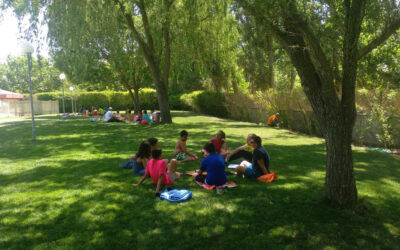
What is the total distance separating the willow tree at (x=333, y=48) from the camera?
14.0 ft

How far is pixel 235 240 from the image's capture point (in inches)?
148

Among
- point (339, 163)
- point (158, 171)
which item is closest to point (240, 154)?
point (158, 171)

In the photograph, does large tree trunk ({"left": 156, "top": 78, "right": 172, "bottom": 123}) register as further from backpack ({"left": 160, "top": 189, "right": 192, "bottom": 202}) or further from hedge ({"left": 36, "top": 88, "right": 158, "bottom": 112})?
hedge ({"left": 36, "top": 88, "right": 158, "bottom": 112})

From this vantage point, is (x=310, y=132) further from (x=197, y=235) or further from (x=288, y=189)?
(x=197, y=235)

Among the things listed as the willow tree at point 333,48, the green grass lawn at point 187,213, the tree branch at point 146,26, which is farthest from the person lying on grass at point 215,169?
the tree branch at point 146,26

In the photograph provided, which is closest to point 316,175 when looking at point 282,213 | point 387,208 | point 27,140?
point 387,208

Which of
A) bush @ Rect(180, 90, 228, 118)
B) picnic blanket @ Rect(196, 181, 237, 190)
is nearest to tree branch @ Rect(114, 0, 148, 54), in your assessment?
bush @ Rect(180, 90, 228, 118)

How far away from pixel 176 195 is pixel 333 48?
361cm

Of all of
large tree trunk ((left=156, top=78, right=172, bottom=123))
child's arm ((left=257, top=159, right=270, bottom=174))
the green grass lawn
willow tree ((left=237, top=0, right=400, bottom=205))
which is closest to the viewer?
the green grass lawn

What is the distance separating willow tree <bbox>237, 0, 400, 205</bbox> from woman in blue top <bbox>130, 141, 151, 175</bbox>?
350 cm

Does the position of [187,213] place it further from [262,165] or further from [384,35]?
[384,35]

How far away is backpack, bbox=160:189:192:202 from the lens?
505 centimetres

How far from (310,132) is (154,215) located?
12.4 meters

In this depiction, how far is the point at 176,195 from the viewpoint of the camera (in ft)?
16.9
